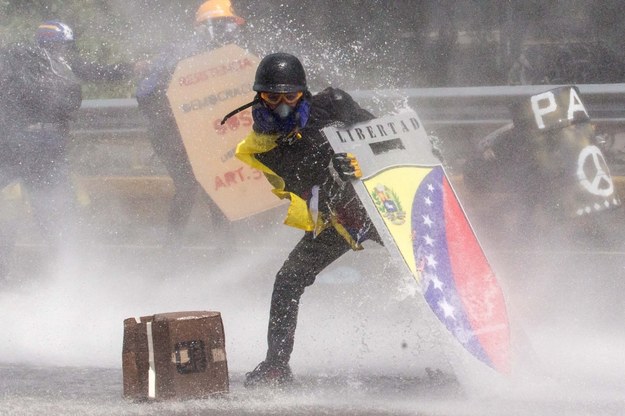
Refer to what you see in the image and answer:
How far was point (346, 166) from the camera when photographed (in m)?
5.42

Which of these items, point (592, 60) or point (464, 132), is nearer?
point (464, 132)

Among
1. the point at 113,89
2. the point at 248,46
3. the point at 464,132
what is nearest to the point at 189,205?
the point at 248,46

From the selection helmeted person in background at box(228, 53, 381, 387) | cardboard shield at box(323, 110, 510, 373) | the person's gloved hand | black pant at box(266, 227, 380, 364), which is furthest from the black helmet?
black pant at box(266, 227, 380, 364)

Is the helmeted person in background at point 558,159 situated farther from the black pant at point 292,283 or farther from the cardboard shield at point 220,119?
the black pant at point 292,283

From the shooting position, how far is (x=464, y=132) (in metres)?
10.1

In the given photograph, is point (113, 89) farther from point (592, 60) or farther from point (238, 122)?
point (592, 60)

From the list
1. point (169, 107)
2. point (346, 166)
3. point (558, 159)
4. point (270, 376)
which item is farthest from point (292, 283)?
point (169, 107)

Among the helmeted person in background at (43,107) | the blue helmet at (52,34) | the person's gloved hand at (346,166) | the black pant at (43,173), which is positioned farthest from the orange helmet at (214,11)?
the person's gloved hand at (346,166)

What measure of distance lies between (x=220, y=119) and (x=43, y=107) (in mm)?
1347

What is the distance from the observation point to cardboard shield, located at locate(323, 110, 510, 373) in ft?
17.5

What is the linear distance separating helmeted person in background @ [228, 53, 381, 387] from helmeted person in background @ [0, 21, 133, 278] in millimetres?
3691

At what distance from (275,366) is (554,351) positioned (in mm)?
1671

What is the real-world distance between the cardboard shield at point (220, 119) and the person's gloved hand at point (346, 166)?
12.0 feet

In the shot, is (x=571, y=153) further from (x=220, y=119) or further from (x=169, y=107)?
(x=169, y=107)
